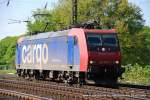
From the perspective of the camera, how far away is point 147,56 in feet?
215

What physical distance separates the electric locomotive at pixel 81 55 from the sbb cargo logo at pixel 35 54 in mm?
57

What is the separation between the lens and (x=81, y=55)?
2878 cm

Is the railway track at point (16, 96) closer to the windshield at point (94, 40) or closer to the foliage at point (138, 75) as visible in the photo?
the windshield at point (94, 40)

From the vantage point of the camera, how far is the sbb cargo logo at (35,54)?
35.3m

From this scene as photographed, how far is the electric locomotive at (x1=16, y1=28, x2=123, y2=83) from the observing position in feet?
93.0

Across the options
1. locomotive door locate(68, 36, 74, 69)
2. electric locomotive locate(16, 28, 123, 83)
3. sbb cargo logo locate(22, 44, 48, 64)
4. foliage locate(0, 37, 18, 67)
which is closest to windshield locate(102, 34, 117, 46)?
electric locomotive locate(16, 28, 123, 83)

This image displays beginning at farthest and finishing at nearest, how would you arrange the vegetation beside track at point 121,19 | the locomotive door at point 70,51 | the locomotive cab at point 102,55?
the vegetation beside track at point 121,19, the locomotive door at point 70,51, the locomotive cab at point 102,55

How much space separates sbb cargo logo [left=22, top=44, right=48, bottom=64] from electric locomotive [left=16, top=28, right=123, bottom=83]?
57 mm

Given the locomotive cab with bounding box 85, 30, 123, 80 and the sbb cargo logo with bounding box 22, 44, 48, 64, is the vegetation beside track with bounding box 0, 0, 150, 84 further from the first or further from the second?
the locomotive cab with bounding box 85, 30, 123, 80

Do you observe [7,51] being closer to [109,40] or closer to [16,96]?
[109,40]

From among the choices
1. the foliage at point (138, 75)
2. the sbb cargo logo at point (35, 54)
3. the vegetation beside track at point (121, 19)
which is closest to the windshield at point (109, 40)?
the sbb cargo logo at point (35, 54)

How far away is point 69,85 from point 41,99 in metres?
10.3

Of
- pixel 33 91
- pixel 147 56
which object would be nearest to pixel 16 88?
pixel 33 91

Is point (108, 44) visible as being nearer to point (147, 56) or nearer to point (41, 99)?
point (41, 99)
